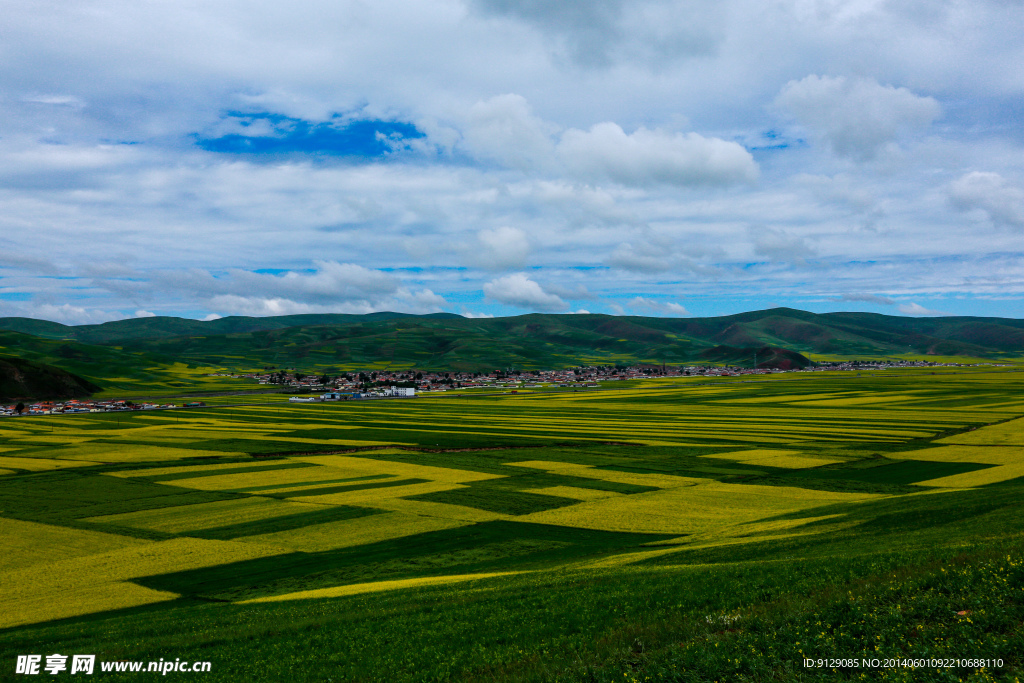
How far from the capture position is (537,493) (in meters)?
51.3

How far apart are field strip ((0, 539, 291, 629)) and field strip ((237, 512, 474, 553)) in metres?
1.65

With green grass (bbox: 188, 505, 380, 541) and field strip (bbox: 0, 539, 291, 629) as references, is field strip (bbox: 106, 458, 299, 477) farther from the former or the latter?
field strip (bbox: 0, 539, 291, 629)

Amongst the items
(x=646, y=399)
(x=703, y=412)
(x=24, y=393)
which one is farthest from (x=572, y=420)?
(x=24, y=393)

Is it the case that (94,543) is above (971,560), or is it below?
below

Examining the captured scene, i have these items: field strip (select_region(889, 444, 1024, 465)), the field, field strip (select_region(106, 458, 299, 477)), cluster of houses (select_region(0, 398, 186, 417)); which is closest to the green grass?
the field

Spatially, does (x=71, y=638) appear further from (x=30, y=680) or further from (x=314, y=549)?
(x=314, y=549)

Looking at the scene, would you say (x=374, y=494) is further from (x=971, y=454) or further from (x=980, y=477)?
(x=971, y=454)

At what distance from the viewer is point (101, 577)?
3219 centimetres

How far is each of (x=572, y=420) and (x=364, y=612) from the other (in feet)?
314

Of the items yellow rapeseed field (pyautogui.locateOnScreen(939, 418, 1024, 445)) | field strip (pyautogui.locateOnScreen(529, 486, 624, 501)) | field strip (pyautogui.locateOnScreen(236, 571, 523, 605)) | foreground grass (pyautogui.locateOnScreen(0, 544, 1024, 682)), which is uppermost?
foreground grass (pyautogui.locateOnScreen(0, 544, 1024, 682))

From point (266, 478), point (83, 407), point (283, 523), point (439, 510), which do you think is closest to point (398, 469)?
point (266, 478)

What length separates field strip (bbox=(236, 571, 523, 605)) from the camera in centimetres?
2708

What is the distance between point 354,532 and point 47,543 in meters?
20.5

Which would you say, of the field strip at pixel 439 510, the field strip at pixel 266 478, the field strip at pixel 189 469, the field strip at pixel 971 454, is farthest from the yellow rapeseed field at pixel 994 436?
the field strip at pixel 189 469
